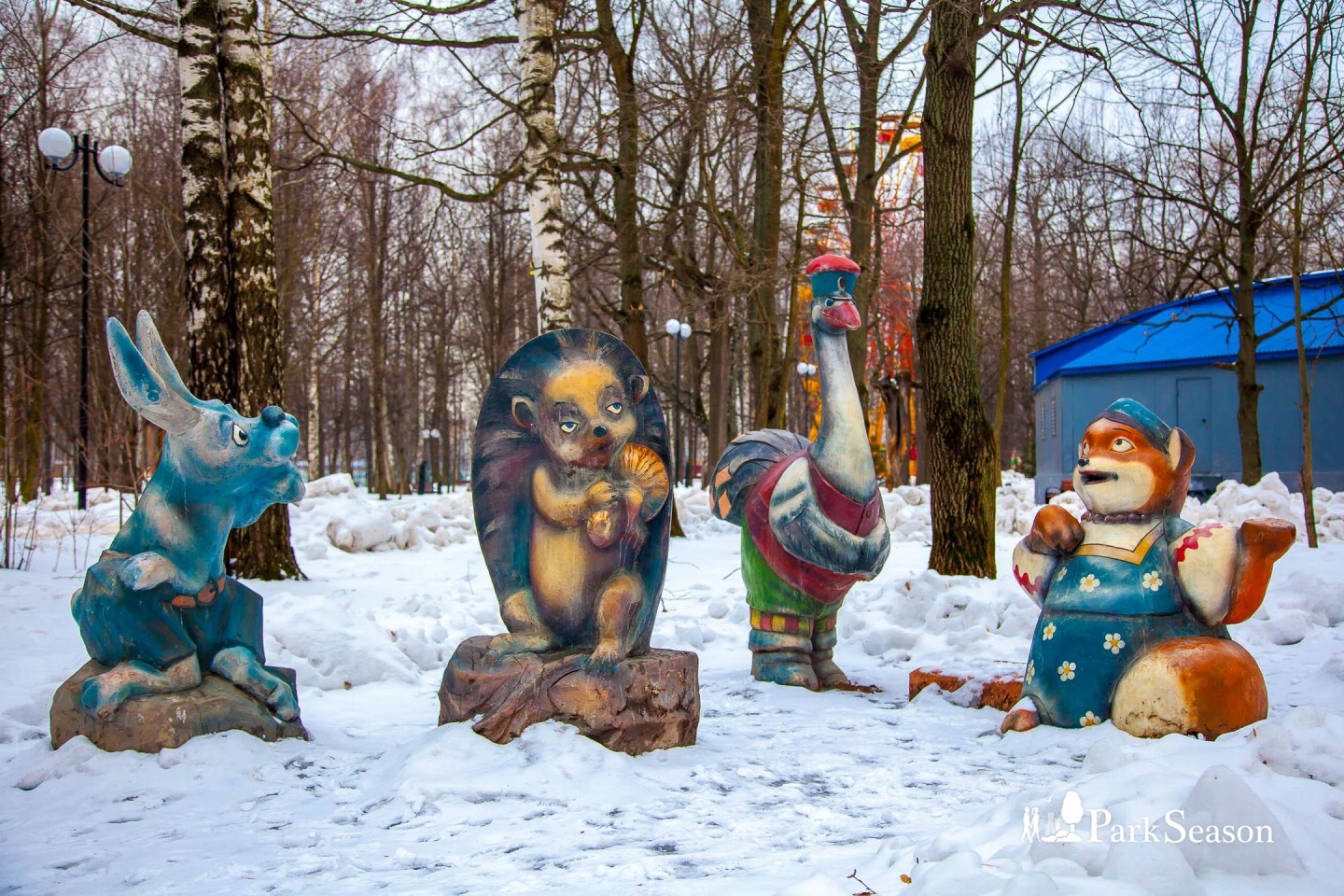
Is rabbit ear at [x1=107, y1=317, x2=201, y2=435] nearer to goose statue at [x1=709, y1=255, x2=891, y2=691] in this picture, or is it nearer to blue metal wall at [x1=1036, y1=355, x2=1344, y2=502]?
goose statue at [x1=709, y1=255, x2=891, y2=691]

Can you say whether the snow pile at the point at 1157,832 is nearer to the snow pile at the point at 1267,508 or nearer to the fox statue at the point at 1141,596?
the fox statue at the point at 1141,596

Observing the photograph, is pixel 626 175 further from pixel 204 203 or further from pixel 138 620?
pixel 138 620

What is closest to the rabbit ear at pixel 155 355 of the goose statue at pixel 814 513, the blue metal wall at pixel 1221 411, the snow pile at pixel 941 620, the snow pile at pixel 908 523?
the goose statue at pixel 814 513

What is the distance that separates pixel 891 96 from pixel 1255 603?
34.6ft

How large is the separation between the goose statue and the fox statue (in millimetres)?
928

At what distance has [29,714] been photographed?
425cm

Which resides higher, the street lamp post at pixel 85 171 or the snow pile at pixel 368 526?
the street lamp post at pixel 85 171

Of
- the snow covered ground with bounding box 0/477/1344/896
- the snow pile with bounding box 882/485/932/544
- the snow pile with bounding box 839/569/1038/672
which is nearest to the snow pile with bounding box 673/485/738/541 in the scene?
the snow pile with bounding box 882/485/932/544

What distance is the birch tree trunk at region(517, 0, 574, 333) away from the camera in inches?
360

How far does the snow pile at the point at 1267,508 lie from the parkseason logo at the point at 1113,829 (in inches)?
310

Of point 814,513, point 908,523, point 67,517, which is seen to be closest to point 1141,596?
point 814,513

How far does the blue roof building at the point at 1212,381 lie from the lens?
1603cm

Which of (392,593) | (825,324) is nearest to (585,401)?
(825,324)

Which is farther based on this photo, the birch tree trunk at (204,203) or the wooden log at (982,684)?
the birch tree trunk at (204,203)
